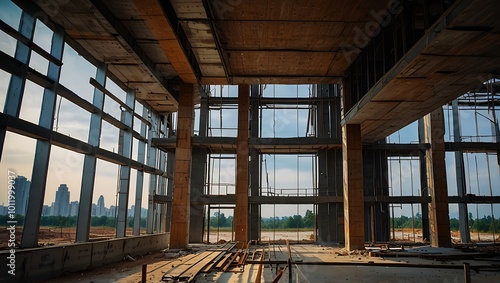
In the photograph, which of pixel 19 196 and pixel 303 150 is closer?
pixel 19 196

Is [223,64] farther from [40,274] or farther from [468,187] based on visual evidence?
[468,187]

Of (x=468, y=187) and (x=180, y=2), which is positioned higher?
(x=180, y=2)

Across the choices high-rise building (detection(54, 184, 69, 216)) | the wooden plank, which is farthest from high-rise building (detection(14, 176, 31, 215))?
the wooden plank

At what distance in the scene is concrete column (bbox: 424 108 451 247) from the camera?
20578 mm

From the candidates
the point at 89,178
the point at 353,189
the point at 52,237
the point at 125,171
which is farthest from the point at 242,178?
the point at 52,237

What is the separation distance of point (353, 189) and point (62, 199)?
14.7m

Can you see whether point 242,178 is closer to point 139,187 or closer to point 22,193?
point 139,187

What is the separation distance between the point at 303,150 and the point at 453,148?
970cm

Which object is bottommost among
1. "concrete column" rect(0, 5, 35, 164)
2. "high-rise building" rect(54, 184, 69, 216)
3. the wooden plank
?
"high-rise building" rect(54, 184, 69, 216)

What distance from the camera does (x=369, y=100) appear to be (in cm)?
1387

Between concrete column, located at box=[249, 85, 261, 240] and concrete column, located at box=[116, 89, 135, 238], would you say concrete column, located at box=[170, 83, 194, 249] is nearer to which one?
concrete column, located at box=[116, 89, 135, 238]

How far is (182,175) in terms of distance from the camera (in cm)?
1731

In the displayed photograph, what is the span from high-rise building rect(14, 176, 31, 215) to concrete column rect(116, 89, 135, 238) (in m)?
6.05

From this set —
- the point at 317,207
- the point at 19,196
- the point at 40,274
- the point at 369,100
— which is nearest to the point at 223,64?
the point at 369,100
